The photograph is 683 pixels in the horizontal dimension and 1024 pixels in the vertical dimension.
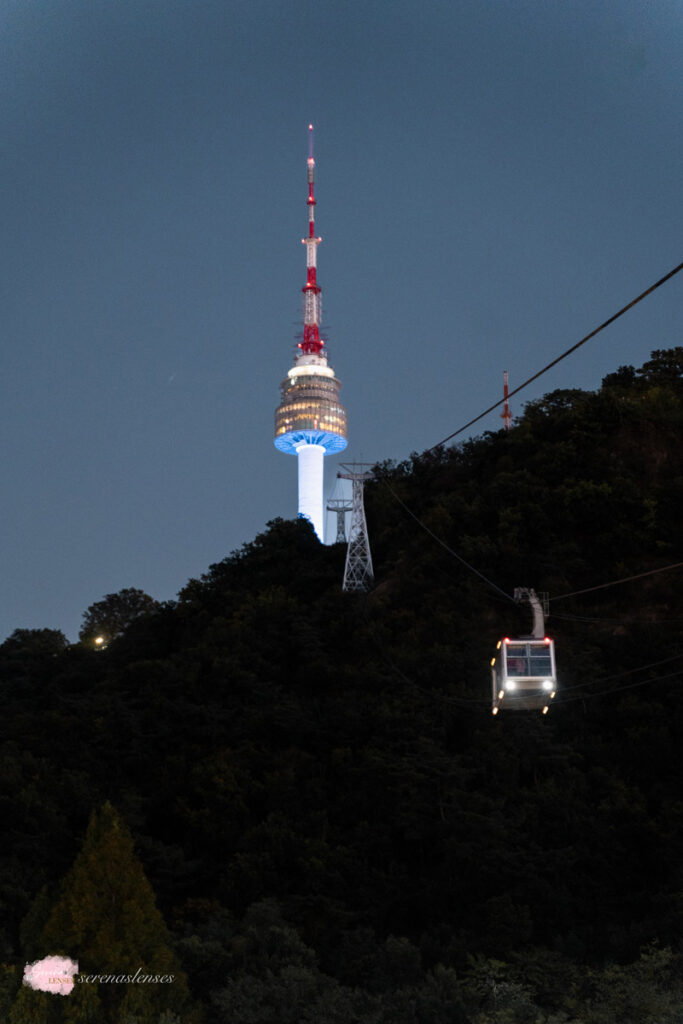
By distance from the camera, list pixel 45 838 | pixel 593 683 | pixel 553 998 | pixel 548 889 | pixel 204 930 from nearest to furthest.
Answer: pixel 553 998
pixel 204 930
pixel 548 889
pixel 45 838
pixel 593 683

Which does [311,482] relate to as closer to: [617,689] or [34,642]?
[34,642]

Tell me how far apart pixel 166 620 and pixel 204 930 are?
35.6 metres

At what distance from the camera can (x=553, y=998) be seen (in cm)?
2716

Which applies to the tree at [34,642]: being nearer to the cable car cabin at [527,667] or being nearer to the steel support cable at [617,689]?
the steel support cable at [617,689]

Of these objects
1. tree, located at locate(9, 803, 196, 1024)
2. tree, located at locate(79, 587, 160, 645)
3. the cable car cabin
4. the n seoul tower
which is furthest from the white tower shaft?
the cable car cabin

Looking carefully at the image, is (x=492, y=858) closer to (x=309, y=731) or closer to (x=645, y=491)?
(x=309, y=731)

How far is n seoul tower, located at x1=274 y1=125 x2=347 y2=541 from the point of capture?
132 meters

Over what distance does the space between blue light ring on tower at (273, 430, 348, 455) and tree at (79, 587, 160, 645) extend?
141 feet

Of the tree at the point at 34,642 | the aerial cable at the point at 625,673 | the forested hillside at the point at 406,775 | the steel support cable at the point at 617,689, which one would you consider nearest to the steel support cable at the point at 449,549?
the forested hillside at the point at 406,775

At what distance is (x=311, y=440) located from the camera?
436 feet

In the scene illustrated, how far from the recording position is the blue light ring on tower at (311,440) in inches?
5202

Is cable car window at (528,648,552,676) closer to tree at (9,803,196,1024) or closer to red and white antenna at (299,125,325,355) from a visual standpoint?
tree at (9,803,196,1024)

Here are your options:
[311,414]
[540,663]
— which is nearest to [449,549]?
[540,663]

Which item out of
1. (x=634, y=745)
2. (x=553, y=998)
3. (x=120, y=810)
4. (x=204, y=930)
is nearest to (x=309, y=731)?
(x=120, y=810)
